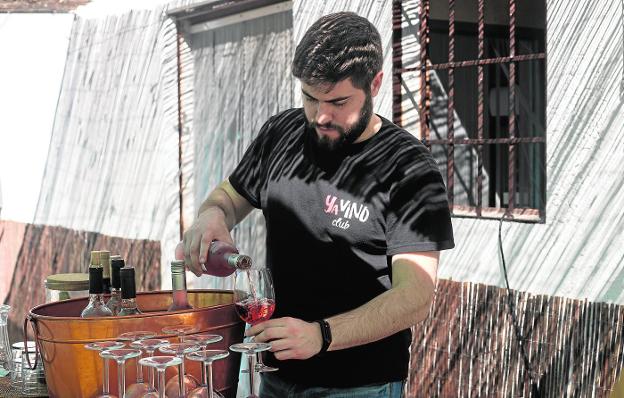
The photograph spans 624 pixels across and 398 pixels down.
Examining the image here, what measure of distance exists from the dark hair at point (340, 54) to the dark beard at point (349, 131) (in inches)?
2.3

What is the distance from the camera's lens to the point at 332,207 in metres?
2.95

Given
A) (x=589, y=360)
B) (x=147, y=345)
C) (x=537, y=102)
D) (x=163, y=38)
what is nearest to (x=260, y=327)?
(x=147, y=345)

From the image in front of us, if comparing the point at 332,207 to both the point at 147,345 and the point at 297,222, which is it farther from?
the point at 147,345

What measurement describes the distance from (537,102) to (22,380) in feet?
16.1

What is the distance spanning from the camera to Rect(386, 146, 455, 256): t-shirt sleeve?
2770 millimetres

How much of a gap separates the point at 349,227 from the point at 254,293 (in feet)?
1.26

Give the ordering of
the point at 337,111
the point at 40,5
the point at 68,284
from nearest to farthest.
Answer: the point at 337,111
the point at 68,284
the point at 40,5

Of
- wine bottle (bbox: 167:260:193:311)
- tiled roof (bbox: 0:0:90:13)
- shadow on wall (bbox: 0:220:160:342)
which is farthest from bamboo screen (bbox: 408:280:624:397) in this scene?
tiled roof (bbox: 0:0:90:13)

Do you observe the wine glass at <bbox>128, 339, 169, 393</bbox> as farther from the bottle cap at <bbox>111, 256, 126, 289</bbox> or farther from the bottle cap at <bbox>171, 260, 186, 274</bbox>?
the bottle cap at <bbox>111, 256, 126, 289</bbox>

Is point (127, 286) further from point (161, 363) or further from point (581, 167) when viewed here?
point (581, 167)

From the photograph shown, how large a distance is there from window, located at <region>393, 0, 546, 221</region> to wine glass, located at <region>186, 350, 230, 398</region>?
10.0 ft

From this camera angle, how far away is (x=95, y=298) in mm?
2844

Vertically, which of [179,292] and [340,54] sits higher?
[340,54]

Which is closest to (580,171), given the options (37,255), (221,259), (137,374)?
(221,259)
